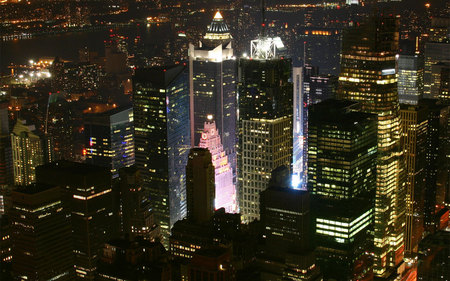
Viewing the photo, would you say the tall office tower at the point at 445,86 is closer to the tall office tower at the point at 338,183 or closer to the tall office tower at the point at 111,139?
the tall office tower at the point at 338,183

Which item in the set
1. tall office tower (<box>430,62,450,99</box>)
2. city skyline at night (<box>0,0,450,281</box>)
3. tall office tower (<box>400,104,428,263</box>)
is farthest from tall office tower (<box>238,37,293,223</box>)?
tall office tower (<box>430,62,450,99</box>)

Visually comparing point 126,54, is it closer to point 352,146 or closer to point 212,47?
point 212,47

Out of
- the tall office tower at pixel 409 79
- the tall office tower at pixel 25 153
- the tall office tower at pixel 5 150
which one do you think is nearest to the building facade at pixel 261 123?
the tall office tower at pixel 25 153

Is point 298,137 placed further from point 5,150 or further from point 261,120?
point 5,150

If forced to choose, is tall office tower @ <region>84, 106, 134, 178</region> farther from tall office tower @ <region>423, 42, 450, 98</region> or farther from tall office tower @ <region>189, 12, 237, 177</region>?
tall office tower @ <region>423, 42, 450, 98</region>

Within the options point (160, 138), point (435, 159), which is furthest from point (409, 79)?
point (160, 138)
